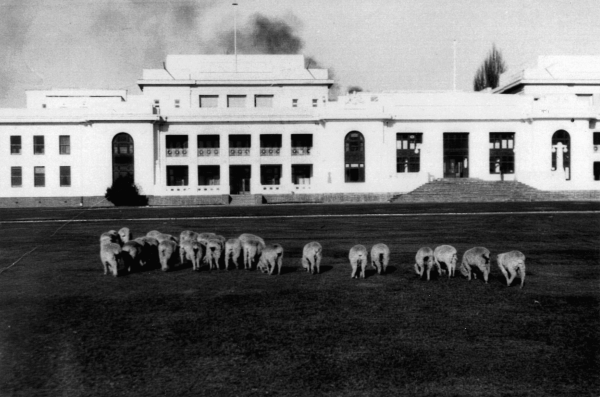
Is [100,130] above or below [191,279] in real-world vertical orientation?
above

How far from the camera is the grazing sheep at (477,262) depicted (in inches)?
564

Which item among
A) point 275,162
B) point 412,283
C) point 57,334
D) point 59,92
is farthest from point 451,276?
point 59,92

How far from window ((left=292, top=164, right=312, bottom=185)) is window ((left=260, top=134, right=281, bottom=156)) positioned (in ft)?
9.27

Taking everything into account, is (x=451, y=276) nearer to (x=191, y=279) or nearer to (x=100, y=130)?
(x=191, y=279)

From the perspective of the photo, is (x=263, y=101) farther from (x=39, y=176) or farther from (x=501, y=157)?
(x=501, y=157)

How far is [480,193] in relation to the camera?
59.9m

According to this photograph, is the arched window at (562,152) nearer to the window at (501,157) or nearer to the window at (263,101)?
the window at (501,157)

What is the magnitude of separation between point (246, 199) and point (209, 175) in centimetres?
693

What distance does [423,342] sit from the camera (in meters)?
9.44

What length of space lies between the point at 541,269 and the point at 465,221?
15722 millimetres

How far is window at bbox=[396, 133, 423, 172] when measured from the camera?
67.2 metres

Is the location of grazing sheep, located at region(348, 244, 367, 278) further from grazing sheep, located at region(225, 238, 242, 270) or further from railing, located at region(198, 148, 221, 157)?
railing, located at region(198, 148, 221, 157)

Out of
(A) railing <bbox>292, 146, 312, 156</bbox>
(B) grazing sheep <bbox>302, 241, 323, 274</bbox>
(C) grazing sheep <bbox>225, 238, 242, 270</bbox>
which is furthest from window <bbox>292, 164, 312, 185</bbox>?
(B) grazing sheep <bbox>302, 241, 323, 274</bbox>

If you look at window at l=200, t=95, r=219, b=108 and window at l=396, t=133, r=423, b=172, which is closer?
window at l=396, t=133, r=423, b=172
